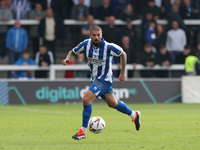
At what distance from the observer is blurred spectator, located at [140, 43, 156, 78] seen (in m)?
18.1

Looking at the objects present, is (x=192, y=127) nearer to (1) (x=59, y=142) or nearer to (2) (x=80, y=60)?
(1) (x=59, y=142)

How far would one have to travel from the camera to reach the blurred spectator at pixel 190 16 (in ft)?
64.8

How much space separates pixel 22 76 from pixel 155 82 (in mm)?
5083

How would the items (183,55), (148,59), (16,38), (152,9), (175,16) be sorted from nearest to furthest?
(16,38)
(148,59)
(183,55)
(175,16)
(152,9)

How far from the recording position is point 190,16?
66.2ft

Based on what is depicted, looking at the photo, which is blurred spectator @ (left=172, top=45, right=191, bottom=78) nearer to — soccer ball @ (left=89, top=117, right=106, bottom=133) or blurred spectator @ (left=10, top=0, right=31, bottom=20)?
blurred spectator @ (left=10, top=0, right=31, bottom=20)

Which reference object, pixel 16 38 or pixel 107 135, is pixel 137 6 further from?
pixel 107 135

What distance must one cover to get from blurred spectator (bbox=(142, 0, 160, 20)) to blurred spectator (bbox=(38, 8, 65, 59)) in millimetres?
3386

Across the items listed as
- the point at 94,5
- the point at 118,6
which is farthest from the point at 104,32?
the point at 94,5

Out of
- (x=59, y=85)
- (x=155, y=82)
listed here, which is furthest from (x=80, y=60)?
(x=155, y=82)

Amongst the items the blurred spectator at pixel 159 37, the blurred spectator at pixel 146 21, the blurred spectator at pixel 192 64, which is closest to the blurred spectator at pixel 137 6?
the blurred spectator at pixel 146 21

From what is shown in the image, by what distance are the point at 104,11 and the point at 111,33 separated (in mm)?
1361

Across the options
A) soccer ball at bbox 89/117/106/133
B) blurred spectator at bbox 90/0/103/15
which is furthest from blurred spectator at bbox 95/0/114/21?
soccer ball at bbox 89/117/106/133

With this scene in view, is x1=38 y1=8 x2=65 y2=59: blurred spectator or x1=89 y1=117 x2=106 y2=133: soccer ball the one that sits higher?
x1=38 y1=8 x2=65 y2=59: blurred spectator
